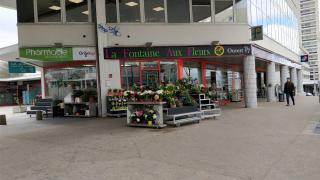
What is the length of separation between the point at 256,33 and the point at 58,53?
996 cm

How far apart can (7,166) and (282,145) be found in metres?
5.60

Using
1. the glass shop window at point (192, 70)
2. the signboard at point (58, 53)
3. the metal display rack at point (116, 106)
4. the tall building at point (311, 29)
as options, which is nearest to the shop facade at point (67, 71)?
the signboard at point (58, 53)

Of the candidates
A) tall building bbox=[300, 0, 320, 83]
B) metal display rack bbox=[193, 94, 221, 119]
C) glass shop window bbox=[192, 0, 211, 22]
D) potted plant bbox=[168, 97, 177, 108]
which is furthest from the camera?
tall building bbox=[300, 0, 320, 83]

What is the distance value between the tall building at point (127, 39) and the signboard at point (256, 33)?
0.30 feet

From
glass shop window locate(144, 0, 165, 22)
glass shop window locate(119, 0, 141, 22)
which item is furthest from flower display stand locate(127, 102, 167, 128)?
glass shop window locate(144, 0, 165, 22)

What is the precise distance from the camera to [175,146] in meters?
7.50

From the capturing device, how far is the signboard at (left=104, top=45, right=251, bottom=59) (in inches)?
632

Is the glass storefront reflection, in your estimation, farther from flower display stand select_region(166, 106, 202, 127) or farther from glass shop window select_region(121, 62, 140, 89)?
flower display stand select_region(166, 106, 202, 127)

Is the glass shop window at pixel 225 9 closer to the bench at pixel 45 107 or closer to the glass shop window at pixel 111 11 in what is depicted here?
the glass shop window at pixel 111 11

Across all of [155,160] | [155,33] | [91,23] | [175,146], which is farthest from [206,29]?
[155,160]

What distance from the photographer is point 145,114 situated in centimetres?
1107

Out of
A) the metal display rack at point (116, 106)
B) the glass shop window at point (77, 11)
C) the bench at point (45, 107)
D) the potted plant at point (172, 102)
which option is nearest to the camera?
the potted plant at point (172, 102)

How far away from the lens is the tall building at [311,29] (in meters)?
88.4

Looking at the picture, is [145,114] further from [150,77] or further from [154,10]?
[154,10]
